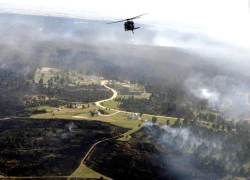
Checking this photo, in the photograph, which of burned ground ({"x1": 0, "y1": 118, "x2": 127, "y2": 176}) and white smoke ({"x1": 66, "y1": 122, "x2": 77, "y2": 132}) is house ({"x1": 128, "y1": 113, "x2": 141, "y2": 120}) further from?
white smoke ({"x1": 66, "y1": 122, "x2": 77, "y2": 132})

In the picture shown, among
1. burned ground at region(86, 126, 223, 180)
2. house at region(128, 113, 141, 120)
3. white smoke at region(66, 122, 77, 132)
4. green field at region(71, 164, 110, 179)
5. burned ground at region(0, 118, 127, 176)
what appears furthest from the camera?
house at region(128, 113, 141, 120)

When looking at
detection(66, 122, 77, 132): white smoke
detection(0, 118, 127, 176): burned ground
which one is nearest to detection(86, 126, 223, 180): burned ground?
detection(0, 118, 127, 176): burned ground

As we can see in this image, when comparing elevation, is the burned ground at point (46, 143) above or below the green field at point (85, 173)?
above

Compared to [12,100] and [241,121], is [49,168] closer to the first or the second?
[12,100]

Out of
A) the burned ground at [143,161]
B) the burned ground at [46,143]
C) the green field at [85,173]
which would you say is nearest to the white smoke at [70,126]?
the burned ground at [46,143]

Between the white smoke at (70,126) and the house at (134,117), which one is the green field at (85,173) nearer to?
the white smoke at (70,126)

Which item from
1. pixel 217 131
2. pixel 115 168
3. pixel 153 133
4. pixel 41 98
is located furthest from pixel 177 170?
pixel 41 98

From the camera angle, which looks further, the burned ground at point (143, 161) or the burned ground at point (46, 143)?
the burned ground at point (143, 161)

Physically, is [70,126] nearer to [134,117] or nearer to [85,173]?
[134,117]

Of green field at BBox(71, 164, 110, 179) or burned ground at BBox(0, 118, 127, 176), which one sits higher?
burned ground at BBox(0, 118, 127, 176)
